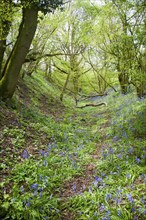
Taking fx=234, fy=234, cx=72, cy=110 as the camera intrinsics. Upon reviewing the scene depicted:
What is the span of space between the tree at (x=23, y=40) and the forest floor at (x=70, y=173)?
1.46 metres

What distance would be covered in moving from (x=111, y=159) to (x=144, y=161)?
0.79m

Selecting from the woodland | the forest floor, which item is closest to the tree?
the woodland

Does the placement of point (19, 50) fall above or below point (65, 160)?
above

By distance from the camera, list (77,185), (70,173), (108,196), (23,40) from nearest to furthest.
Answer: (108,196), (77,185), (70,173), (23,40)

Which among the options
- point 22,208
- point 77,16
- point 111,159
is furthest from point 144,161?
point 77,16

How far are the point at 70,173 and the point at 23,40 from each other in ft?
19.0

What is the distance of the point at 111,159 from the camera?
5.73m

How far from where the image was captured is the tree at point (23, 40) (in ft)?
29.1

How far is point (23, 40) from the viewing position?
8.95 metres

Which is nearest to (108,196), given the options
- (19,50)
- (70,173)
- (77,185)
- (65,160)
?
(77,185)

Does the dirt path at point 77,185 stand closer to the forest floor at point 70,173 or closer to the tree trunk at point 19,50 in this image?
the forest floor at point 70,173

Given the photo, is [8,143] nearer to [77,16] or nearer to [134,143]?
[134,143]

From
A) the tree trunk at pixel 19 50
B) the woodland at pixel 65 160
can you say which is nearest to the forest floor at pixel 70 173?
the woodland at pixel 65 160

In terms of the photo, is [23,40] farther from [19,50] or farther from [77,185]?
[77,185]
